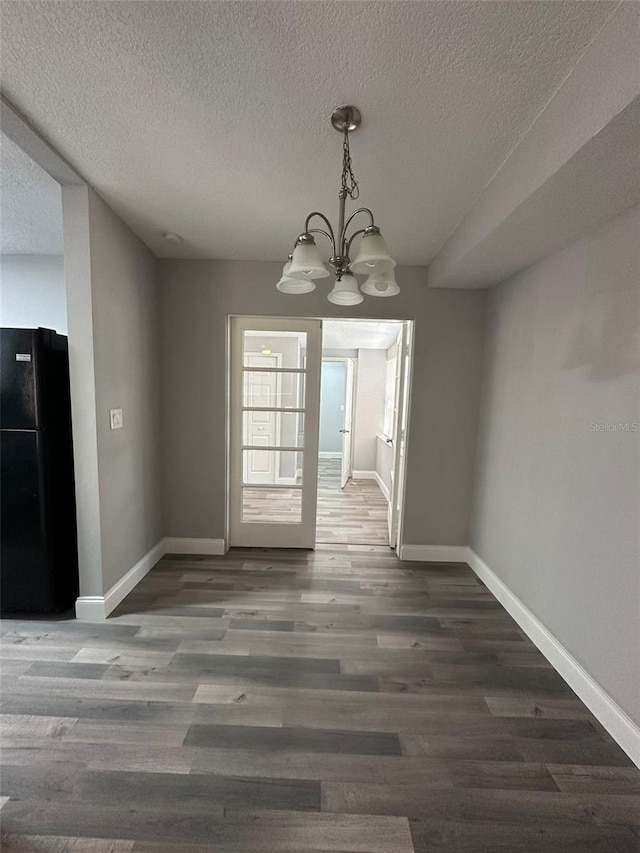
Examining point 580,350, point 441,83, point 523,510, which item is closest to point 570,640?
point 523,510

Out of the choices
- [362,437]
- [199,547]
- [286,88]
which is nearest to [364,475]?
[362,437]

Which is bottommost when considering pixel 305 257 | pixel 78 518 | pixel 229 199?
pixel 78 518

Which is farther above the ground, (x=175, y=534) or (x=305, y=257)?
(x=305, y=257)

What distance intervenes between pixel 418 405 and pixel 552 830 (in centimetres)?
238

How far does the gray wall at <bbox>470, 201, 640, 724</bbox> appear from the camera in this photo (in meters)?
1.56

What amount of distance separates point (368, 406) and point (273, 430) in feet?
11.5

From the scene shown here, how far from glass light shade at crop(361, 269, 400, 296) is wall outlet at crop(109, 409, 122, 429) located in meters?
1.75

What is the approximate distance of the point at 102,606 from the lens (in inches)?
87.7

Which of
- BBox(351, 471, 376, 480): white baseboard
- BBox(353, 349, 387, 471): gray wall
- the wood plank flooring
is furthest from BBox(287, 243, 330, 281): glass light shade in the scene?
BBox(351, 471, 376, 480): white baseboard

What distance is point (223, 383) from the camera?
3018mm

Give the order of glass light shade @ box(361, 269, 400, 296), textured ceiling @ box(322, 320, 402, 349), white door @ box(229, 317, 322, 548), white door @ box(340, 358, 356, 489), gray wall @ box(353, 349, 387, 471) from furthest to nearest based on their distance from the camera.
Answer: gray wall @ box(353, 349, 387, 471)
white door @ box(340, 358, 356, 489)
textured ceiling @ box(322, 320, 402, 349)
white door @ box(229, 317, 322, 548)
glass light shade @ box(361, 269, 400, 296)

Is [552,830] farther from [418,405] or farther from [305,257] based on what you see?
[418,405]

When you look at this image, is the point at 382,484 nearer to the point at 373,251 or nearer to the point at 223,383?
the point at 223,383

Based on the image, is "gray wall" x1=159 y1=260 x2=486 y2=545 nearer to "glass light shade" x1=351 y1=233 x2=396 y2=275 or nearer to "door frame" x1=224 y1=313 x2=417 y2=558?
"door frame" x1=224 y1=313 x2=417 y2=558
